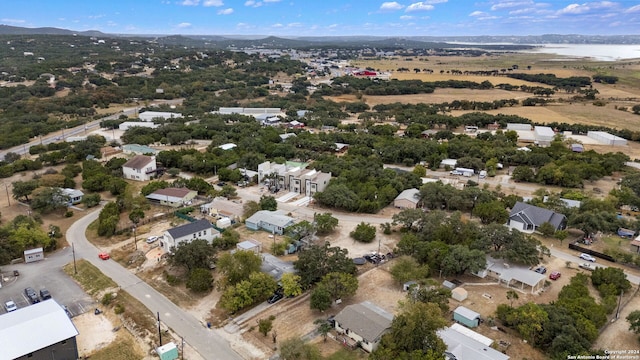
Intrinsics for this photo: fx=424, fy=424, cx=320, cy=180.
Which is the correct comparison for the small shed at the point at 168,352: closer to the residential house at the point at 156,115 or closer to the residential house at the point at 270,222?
the residential house at the point at 270,222

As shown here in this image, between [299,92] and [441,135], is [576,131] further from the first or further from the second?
[299,92]

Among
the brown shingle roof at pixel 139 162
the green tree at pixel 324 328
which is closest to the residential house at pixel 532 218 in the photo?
the green tree at pixel 324 328

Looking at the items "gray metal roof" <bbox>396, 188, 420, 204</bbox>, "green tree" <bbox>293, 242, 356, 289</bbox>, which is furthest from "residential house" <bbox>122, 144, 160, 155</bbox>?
"green tree" <bbox>293, 242, 356, 289</bbox>

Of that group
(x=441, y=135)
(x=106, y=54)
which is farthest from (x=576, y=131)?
(x=106, y=54)

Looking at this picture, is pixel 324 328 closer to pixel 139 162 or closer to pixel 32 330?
pixel 32 330

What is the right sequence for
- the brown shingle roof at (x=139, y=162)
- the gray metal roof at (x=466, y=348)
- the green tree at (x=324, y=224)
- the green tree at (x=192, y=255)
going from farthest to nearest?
the brown shingle roof at (x=139, y=162) < the green tree at (x=324, y=224) < the green tree at (x=192, y=255) < the gray metal roof at (x=466, y=348)

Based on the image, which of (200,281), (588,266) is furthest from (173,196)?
(588,266)

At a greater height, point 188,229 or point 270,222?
point 188,229
